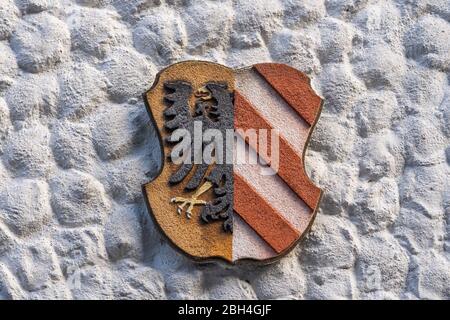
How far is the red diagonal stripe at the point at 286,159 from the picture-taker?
2230mm

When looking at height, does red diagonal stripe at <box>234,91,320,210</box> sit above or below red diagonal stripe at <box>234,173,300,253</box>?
above

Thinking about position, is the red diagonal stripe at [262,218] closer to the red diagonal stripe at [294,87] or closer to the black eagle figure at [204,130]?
the black eagle figure at [204,130]

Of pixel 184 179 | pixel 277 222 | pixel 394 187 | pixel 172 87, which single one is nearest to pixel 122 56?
pixel 172 87

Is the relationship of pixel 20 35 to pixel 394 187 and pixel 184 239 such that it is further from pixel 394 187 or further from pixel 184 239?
pixel 394 187

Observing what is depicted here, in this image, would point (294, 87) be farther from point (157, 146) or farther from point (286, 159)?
point (157, 146)

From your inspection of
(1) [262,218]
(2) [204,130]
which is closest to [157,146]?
(2) [204,130]

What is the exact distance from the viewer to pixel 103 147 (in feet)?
7.34

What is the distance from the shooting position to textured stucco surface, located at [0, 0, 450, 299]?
2.18 m

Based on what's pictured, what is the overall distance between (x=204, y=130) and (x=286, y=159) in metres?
0.19

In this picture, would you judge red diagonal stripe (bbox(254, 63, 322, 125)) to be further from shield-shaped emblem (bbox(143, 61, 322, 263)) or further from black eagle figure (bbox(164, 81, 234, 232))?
black eagle figure (bbox(164, 81, 234, 232))

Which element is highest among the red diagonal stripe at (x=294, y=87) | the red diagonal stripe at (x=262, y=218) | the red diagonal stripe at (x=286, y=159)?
the red diagonal stripe at (x=294, y=87)

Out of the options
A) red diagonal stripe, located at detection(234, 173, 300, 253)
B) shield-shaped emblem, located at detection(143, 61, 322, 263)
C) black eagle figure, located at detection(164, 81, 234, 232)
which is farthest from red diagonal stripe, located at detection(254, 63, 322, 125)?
red diagonal stripe, located at detection(234, 173, 300, 253)

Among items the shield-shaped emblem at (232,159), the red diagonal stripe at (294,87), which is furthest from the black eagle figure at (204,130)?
the red diagonal stripe at (294,87)

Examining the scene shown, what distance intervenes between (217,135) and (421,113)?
509 millimetres
